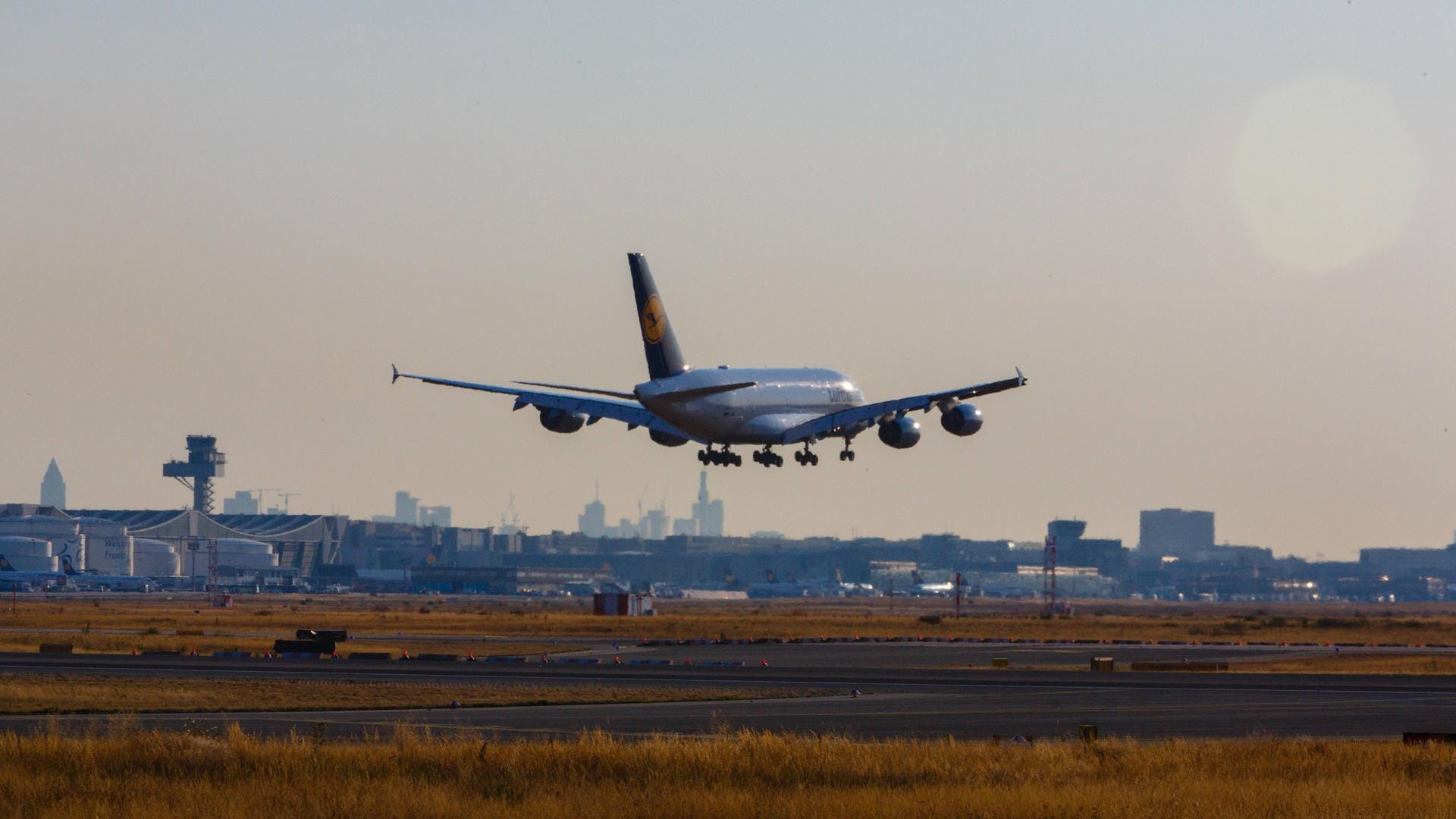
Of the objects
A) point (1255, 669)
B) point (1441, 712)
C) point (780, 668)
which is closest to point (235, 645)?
point (780, 668)

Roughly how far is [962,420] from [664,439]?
14.3 m

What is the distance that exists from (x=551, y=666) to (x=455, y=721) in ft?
80.4

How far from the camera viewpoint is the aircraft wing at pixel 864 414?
305 ft

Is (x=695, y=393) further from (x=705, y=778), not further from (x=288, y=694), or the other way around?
(x=705, y=778)

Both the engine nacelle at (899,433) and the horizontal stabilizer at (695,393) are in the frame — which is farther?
the engine nacelle at (899,433)

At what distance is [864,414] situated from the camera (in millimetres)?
95062

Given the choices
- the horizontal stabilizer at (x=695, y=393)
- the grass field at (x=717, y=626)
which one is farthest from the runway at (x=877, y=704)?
the grass field at (x=717, y=626)

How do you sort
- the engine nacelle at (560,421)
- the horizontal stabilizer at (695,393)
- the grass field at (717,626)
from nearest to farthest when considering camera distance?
1. the horizontal stabilizer at (695,393)
2. the engine nacelle at (560,421)
3. the grass field at (717,626)

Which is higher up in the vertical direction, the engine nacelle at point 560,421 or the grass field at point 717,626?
the engine nacelle at point 560,421

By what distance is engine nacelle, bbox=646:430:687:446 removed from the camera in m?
95.1

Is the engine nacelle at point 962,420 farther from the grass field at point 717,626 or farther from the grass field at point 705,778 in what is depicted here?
the grass field at point 705,778

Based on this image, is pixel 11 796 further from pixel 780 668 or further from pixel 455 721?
pixel 780 668

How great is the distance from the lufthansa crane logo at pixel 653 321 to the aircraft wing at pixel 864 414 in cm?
852

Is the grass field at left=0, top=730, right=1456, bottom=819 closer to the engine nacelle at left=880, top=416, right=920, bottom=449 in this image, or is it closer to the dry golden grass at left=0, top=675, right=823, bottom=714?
the dry golden grass at left=0, top=675, right=823, bottom=714
